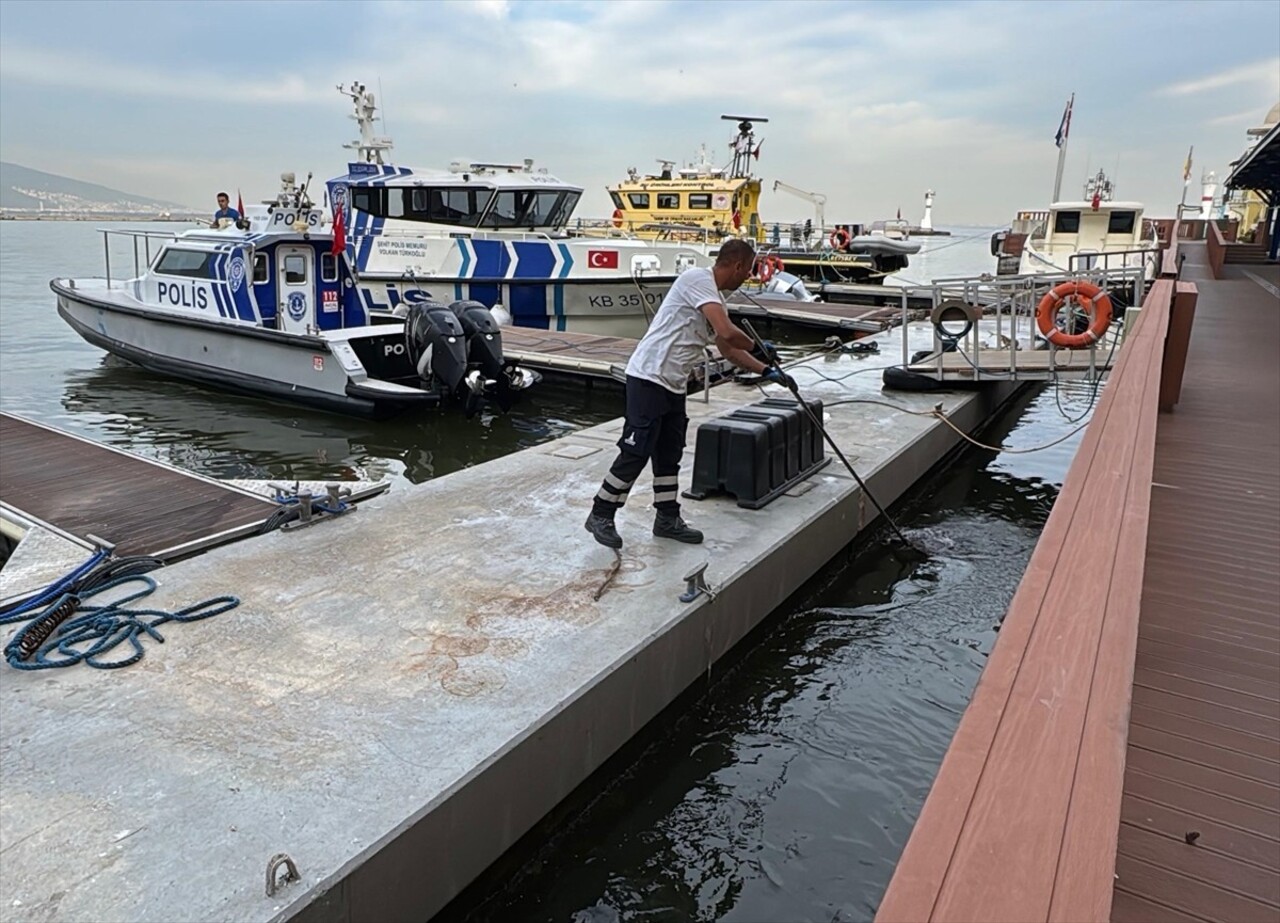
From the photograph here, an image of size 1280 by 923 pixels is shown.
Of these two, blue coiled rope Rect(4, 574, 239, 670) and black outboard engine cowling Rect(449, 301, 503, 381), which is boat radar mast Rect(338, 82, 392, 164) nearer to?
black outboard engine cowling Rect(449, 301, 503, 381)

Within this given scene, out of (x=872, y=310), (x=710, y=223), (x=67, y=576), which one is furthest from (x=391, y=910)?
(x=710, y=223)

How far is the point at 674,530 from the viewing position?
4.75 m

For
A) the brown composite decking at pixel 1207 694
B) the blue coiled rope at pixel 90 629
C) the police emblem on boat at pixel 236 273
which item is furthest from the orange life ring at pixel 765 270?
the blue coiled rope at pixel 90 629

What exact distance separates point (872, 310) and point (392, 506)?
14050 mm

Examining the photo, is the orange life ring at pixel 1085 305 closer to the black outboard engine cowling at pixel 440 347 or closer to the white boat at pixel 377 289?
the white boat at pixel 377 289

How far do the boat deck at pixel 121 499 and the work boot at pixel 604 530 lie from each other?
75.6 inches

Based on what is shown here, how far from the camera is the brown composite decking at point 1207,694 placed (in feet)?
6.64

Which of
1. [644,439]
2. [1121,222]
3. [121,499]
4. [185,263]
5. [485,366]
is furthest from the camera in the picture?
[1121,222]

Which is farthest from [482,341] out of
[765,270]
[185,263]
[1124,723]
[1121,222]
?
[1121,222]

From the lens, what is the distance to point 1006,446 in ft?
32.3

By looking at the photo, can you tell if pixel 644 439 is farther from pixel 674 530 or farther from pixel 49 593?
pixel 49 593

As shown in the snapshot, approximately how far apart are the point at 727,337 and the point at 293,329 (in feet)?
28.6

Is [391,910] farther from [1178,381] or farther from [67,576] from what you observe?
[1178,381]

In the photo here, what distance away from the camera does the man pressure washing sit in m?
4.31
